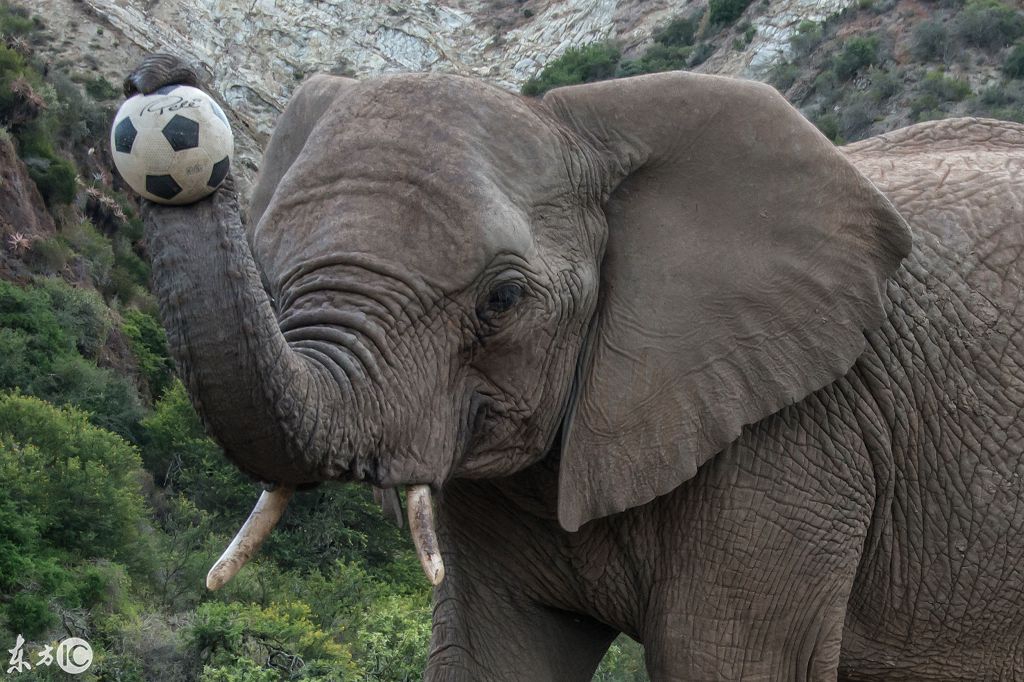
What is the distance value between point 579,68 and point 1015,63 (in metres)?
16.7

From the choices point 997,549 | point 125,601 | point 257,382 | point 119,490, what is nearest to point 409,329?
point 257,382

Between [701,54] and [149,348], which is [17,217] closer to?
[149,348]

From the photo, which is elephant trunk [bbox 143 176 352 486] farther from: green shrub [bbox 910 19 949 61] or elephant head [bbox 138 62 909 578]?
green shrub [bbox 910 19 949 61]

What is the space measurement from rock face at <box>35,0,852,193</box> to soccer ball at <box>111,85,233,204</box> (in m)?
36.7

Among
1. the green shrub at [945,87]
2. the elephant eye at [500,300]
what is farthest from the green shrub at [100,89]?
the elephant eye at [500,300]

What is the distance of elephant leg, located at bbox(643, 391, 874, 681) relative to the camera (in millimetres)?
3479

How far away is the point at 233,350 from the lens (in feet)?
8.13

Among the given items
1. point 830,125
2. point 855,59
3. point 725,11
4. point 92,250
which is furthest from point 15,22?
point 725,11

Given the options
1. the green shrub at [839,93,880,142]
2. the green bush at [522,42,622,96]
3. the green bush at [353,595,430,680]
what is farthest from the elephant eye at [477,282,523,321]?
the green bush at [522,42,622,96]

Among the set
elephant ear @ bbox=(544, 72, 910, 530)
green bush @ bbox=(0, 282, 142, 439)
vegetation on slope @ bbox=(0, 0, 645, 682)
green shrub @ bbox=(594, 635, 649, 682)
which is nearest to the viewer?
elephant ear @ bbox=(544, 72, 910, 530)

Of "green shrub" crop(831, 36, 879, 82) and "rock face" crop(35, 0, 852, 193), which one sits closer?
"green shrub" crop(831, 36, 879, 82)

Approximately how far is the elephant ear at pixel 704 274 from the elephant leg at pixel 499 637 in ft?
2.12

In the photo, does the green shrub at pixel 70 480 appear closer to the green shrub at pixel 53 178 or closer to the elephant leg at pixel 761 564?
the green shrub at pixel 53 178

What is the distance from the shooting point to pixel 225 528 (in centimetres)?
1736
